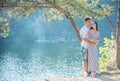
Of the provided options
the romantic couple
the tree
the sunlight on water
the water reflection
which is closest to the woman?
the romantic couple

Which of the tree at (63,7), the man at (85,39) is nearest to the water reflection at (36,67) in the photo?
the tree at (63,7)

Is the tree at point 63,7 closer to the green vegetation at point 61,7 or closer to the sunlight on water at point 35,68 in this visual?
the green vegetation at point 61,7

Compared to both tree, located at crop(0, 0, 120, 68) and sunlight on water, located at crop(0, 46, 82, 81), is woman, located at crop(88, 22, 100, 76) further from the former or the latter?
sunlight on water, located at crop(0, 46, 82, 81)

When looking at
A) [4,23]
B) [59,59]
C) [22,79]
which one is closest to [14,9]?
[4,23]

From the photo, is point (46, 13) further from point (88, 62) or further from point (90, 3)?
point (88, 62)

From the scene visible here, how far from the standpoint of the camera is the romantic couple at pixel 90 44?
29.7 ft

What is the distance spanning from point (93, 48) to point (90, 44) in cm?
13

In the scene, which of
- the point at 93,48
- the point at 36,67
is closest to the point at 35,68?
the point at 36,67

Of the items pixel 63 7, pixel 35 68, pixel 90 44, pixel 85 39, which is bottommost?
pixel 35 68

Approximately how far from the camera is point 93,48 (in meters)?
9.14

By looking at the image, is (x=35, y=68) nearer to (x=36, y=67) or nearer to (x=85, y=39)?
(x=36, y=67)

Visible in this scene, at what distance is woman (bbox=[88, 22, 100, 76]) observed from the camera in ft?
29.8

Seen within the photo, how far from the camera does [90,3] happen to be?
39.9ft

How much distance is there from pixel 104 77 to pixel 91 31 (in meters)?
1.23
